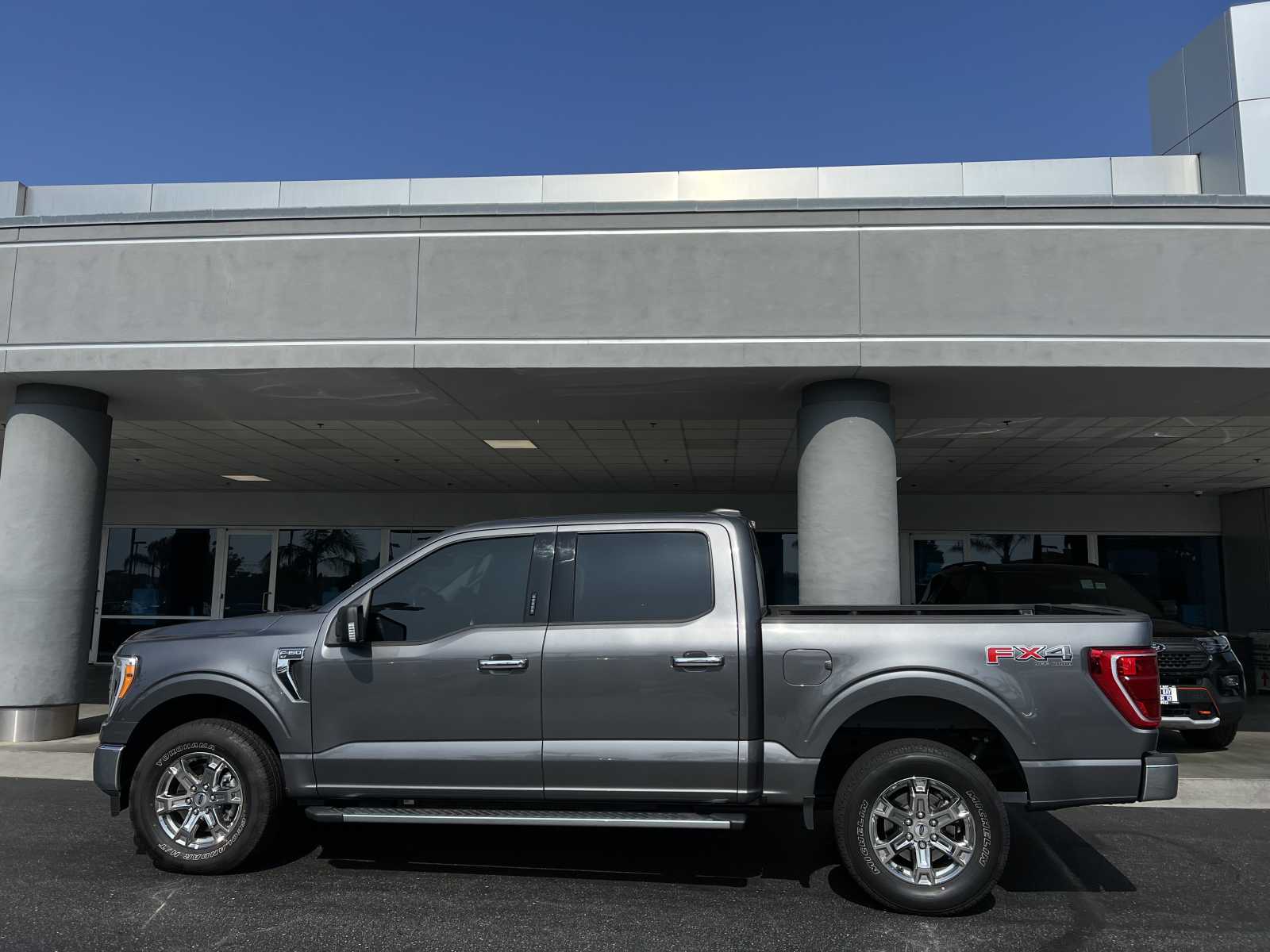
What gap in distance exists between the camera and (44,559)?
9406 millimetres

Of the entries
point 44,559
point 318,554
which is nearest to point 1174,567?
point 318,554

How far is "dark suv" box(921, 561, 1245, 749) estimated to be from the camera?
8.43 m

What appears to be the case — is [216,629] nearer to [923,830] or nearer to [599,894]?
[599,894]

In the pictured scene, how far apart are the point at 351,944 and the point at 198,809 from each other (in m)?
1.53

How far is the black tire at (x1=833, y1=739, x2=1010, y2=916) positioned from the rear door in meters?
0.62

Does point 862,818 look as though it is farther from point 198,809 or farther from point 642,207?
point 642,207

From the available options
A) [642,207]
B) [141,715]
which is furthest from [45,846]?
[642,207]

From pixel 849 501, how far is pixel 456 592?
4526mm

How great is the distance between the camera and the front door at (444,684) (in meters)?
4.79

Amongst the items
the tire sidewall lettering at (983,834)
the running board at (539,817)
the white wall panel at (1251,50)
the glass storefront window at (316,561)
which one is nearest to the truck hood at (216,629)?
the running board at (539,817)

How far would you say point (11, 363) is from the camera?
360 inches

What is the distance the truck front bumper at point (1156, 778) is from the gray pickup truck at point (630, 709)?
0.04 feet

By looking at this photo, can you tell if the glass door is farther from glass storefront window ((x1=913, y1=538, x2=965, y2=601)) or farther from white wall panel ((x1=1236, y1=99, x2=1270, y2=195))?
white wall panel ((x1=1236, y1=99, x2=1270, y2=195))

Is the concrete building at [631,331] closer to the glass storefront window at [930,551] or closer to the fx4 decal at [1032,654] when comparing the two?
the fx4 decal at [1032,654]
